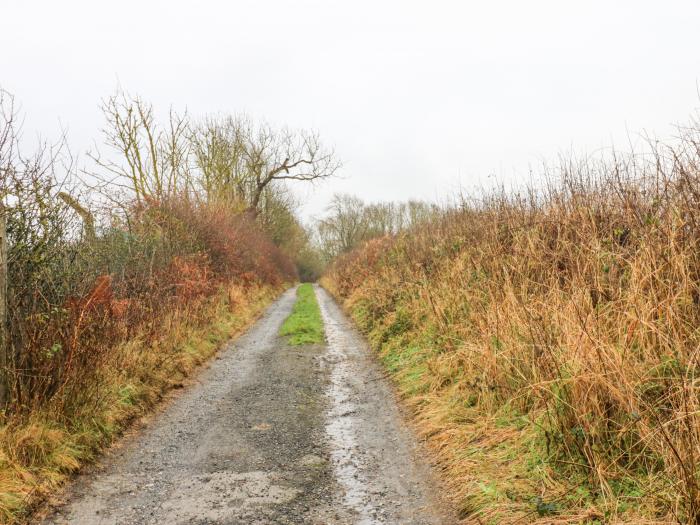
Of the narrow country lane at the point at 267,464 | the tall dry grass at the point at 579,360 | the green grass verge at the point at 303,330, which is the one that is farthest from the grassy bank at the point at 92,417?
the tall dry grass at the point at 579,360

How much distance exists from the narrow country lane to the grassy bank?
222 millimetres

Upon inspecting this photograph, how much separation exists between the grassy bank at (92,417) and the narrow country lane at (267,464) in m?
0.22

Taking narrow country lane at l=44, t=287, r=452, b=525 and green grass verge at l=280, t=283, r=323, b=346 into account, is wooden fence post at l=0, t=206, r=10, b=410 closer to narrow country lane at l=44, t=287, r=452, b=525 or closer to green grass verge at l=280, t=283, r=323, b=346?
narrow country lane at l=44, t=287, r=452, b=525

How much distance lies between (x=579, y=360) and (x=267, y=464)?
121 inches

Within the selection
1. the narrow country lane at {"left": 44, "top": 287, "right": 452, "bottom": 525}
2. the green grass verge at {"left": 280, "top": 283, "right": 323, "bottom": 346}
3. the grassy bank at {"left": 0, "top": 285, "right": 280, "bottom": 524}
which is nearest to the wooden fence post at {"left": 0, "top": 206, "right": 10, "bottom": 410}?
the grassy bank at {"left": 0, "top": 285, "right": 280, "bottom": 524}

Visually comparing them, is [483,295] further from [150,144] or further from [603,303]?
[150,144]

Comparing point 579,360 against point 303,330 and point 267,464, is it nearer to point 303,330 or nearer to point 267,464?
point 267,464

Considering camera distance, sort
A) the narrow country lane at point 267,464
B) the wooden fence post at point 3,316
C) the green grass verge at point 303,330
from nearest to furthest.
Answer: the narrow country lane at point 267,464 → the wooden fence post at point 3,316 → the green grass verge at point 303,330

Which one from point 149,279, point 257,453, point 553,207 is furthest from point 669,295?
point 149,279

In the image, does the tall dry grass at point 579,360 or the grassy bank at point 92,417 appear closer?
the tall dry grass at point 579,360

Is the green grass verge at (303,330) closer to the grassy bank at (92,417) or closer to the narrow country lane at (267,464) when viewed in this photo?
the grassy bank at (92,417)

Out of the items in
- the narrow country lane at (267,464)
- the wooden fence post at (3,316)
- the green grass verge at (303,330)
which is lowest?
the narrow country lane at (267,464)

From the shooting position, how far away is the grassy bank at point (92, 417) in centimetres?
426

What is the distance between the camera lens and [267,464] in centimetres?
517
